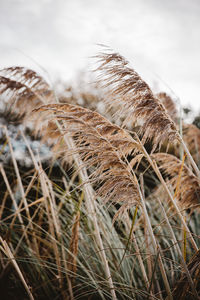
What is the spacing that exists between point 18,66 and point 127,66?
96 cm

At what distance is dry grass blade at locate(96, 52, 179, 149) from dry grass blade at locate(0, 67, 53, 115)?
751 mm

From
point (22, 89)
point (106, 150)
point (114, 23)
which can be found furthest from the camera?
point (114, 23)

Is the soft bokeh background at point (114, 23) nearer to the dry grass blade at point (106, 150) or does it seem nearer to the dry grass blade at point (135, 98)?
the dry grass blade at point (135, 98)

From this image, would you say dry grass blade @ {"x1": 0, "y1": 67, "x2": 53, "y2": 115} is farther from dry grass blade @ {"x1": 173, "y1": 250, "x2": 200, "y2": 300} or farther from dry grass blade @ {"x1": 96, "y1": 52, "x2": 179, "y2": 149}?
dry grass blade @ {"x1": 173, "y1": 250, "x2": 200, "y2": 300}

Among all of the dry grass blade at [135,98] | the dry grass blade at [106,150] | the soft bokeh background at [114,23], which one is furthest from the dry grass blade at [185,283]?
the soft bokeh background at [114,23]

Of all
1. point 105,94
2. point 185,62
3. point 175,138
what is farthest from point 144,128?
point 185,62

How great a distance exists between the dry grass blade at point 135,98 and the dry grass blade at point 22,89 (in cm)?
75

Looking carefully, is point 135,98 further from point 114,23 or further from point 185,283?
point 114,23

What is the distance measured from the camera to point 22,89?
66.4 inches

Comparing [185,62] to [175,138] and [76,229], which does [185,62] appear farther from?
[76,229]

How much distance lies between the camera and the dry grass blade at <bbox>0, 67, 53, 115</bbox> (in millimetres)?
1616

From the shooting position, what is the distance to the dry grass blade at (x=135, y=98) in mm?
1093

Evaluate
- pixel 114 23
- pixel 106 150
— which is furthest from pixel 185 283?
pixel 114 23

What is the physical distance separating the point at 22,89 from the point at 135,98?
100 cm
